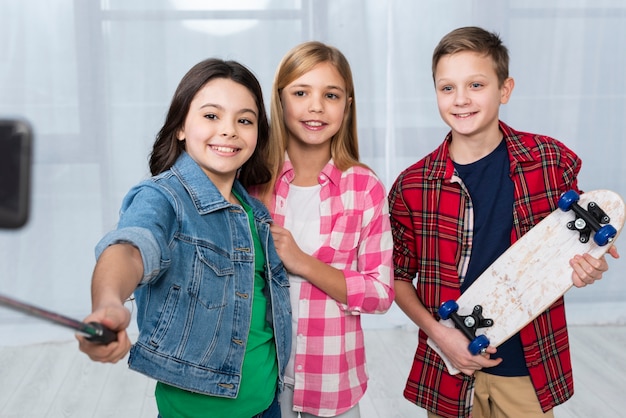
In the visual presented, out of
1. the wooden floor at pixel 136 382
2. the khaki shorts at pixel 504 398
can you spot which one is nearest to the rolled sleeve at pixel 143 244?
the khaki shorts at pixel 504 398

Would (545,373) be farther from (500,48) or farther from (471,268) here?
(500,48)

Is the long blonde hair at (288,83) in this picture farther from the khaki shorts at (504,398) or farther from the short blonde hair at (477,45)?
the khaki shorts at (504,398)

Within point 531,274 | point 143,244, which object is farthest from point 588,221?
point 143,244

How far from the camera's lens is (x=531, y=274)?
1603 millimetres

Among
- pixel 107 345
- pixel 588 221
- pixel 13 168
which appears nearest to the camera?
pixel 13 168

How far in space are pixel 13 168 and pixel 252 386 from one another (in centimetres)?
93

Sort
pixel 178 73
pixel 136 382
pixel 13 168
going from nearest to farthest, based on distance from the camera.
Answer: pixel 13 168 < pixel 136 382 < pixel 178 73

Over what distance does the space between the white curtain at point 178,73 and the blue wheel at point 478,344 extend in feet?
6.74

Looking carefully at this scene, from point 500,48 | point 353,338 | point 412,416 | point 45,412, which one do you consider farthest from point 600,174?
point 45,412

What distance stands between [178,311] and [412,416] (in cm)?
154

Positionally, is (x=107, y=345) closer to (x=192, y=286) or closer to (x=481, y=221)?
(x=192, y=286)

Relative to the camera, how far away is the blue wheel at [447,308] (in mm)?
1562

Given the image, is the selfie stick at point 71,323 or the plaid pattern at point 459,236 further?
the plaid pattern at point 459,236

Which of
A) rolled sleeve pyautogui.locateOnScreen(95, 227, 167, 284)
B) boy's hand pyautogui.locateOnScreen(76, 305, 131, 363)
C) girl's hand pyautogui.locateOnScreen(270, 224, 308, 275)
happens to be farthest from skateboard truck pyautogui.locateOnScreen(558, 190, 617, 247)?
boy's hand pyautogui.locateOnScreen(76, 305, 131, 363)
